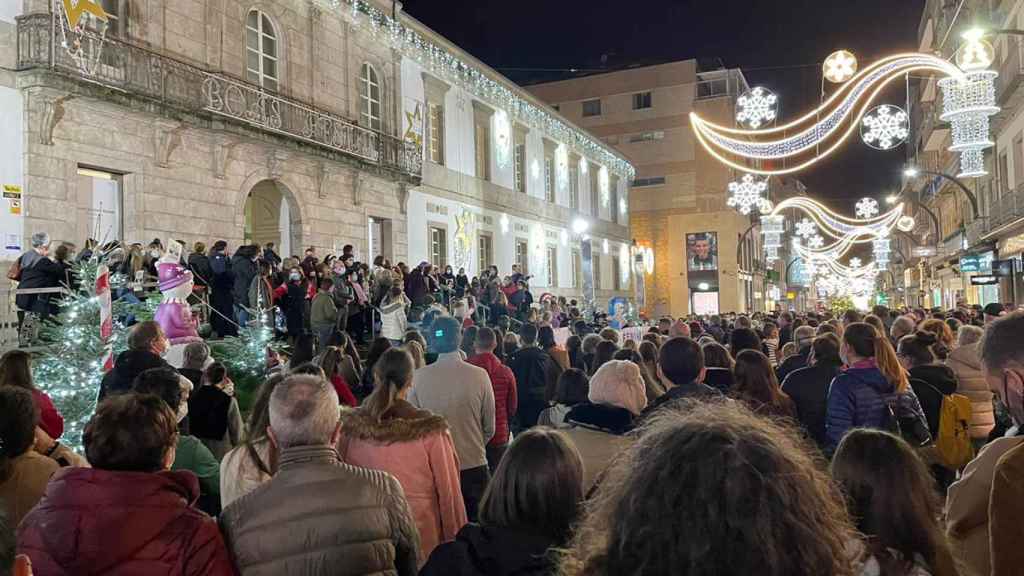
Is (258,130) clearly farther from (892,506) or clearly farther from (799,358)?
(892,506)

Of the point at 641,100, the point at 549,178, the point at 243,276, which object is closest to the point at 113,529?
the point at 243,276

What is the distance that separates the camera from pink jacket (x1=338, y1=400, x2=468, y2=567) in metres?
3.99

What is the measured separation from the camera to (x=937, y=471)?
17.9 ft

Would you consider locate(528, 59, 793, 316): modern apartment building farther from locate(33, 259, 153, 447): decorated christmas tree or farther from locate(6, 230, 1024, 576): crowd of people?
locate(6, 230, 1024, 576): crowd of people

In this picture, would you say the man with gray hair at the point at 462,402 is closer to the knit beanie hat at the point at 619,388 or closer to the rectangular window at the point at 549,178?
the knit beanie hat at the point at 619,388

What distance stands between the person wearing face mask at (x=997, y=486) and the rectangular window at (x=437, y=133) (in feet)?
87.6

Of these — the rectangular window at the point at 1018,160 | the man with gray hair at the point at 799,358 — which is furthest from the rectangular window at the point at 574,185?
the man with gray hair at the point at 799,358

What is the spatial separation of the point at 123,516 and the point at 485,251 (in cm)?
3055

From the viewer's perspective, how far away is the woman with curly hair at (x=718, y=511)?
1.25 metres

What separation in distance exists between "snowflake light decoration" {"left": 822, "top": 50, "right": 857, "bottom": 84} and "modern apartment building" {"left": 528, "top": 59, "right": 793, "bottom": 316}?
146 feet

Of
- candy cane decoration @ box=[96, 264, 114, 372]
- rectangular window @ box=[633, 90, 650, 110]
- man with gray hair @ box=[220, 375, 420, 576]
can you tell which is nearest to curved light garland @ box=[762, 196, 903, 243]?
candy cane decoration @ box=[96, 264, 114, 372]

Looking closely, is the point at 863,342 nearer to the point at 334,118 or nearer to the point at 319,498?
the point at 319,498

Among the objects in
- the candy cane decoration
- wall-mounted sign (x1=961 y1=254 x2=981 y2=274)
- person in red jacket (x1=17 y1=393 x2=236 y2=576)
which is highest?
wall-mounted sign (x1=961 y1=254 x2=981 y2=274)

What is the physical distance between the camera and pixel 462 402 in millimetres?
5633
